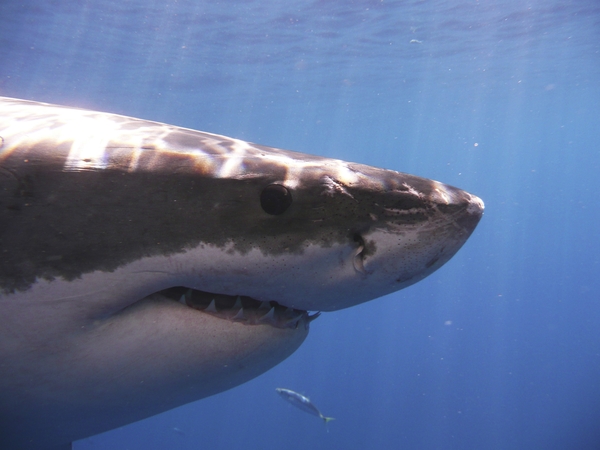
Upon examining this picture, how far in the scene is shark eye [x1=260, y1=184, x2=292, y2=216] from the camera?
134cm

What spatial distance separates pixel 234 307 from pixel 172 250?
34 cm

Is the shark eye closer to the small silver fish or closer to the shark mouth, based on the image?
the shark mouth

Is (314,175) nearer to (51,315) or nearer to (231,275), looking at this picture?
(231,275)

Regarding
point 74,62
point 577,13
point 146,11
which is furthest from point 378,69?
point 74,62

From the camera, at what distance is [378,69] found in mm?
26062

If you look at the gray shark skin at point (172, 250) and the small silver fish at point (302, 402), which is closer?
the gray shark skin at point (172, 250)

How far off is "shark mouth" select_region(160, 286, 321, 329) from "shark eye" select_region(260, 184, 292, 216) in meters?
0.37

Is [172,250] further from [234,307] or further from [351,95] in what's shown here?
[351,95]

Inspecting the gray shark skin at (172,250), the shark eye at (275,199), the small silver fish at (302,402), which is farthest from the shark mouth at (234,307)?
the small silver fish at (302,402)

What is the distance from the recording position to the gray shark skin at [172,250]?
1.28m

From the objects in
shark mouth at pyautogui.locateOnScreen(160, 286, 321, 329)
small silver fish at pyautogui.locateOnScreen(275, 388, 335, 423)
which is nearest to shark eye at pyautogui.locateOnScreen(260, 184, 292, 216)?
shark mouth at pyautogui.locateOnScreen(160, 286, 321, 329)

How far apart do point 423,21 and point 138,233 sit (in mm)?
21304

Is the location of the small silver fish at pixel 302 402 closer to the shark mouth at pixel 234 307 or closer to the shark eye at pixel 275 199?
the shark mouth at pixel 234 307

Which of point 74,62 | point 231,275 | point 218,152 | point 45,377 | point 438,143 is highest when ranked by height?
point 438,143
